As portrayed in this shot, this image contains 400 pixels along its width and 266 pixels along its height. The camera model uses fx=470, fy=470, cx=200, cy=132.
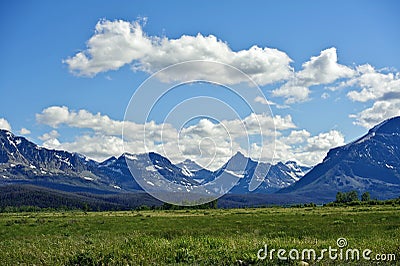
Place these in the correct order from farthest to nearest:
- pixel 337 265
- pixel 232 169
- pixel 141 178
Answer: pixel 232 169 → pixel 141 178 → pixel 337 265

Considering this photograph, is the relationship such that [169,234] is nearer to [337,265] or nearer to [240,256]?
[240,256]

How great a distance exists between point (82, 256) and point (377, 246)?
12353mm

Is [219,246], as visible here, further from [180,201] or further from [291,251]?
[180,201]

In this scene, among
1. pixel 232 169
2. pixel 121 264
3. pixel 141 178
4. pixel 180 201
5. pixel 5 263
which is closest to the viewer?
pixel 121 264

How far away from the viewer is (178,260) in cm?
1850

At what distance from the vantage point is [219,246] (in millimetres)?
20547

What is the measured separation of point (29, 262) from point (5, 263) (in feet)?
3.44

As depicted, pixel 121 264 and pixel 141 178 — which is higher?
pixel 141 178

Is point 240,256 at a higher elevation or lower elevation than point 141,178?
lower

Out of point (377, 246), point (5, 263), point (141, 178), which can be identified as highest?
point (141, 178)

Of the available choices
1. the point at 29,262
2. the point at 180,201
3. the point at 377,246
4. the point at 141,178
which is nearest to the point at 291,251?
the point at 377,246

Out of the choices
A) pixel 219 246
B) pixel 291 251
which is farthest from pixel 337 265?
pixel 219 246

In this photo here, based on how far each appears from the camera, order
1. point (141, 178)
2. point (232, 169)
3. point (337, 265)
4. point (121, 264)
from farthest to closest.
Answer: point (232, 169), point (141, 178), point (121, 264), point (337, 265)

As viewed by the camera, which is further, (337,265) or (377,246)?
(377,246)
